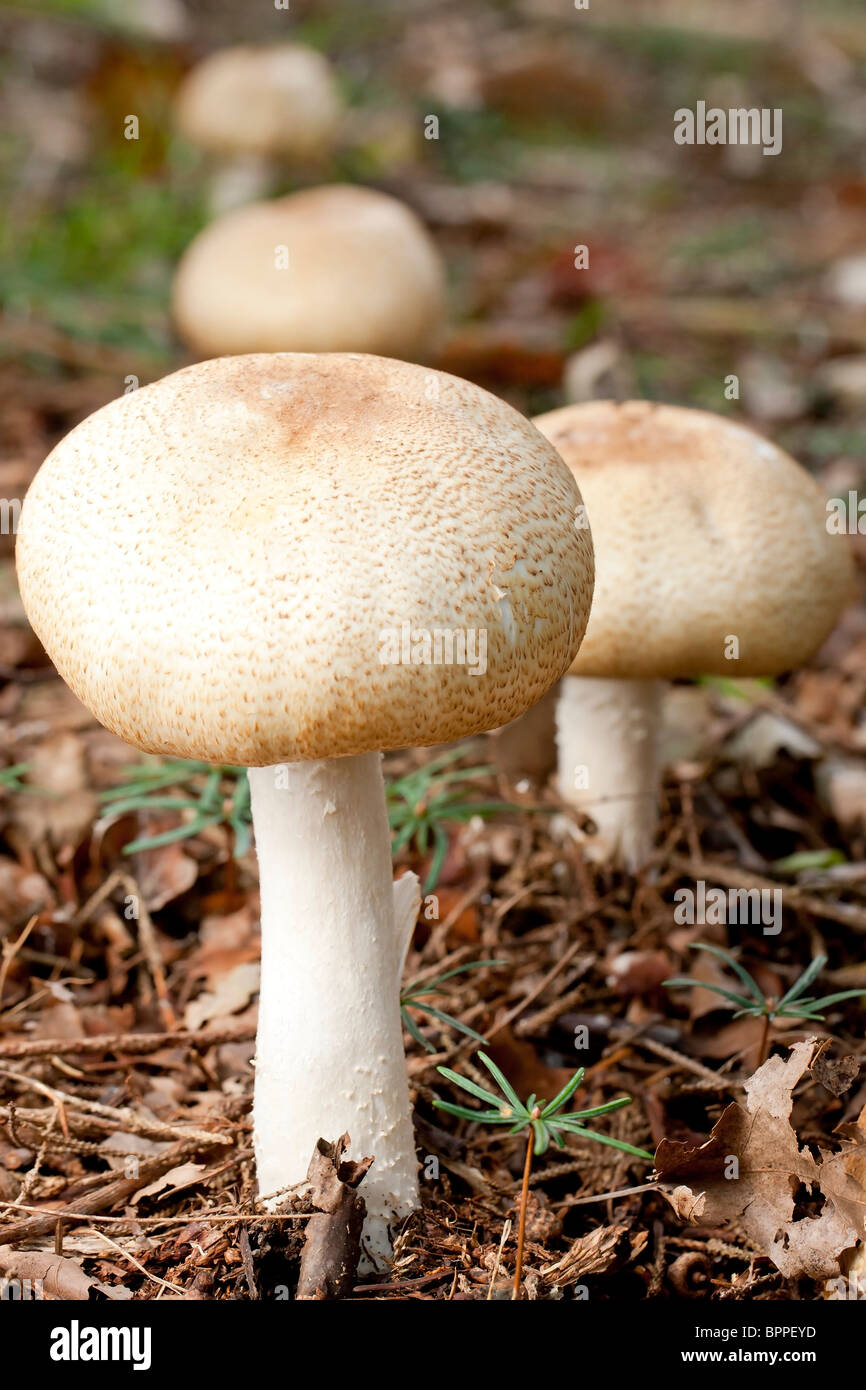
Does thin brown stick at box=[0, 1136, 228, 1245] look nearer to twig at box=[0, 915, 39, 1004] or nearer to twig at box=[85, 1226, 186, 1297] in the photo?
twig at box=[85, 1226, 186, 1297]

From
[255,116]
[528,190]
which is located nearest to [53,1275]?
[255,116]

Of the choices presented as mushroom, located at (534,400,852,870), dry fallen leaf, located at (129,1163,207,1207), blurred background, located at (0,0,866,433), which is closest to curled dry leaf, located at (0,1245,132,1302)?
dry fallen leaf, located at (129,1163,207,1207)

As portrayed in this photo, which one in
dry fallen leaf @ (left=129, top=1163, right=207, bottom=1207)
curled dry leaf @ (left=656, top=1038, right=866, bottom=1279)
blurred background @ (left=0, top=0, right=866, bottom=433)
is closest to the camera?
curled dry leaf @ (left=656, top=1038, right=866, bottom=1279)

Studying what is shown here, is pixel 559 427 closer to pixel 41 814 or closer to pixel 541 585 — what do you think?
pixel 541 585

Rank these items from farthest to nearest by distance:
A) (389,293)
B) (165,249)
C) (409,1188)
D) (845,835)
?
(165,249) → (389,293) → (845,835) → (409,1188)

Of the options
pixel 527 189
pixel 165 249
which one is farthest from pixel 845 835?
pixel 527 189

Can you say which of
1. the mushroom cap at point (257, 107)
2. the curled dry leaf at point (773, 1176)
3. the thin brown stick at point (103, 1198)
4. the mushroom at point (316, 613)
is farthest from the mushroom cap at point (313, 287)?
the curled dry leaf at point (773, 1176)

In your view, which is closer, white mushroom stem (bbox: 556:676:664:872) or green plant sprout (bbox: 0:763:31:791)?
green plant sprout (bbox: 0:763:31:791)

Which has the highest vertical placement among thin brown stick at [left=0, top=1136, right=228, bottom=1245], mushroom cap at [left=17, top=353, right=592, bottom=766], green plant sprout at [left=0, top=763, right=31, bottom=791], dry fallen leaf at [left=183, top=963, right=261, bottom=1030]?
mushroom cap at [left=17, top=353, right=592, bottom=766]
